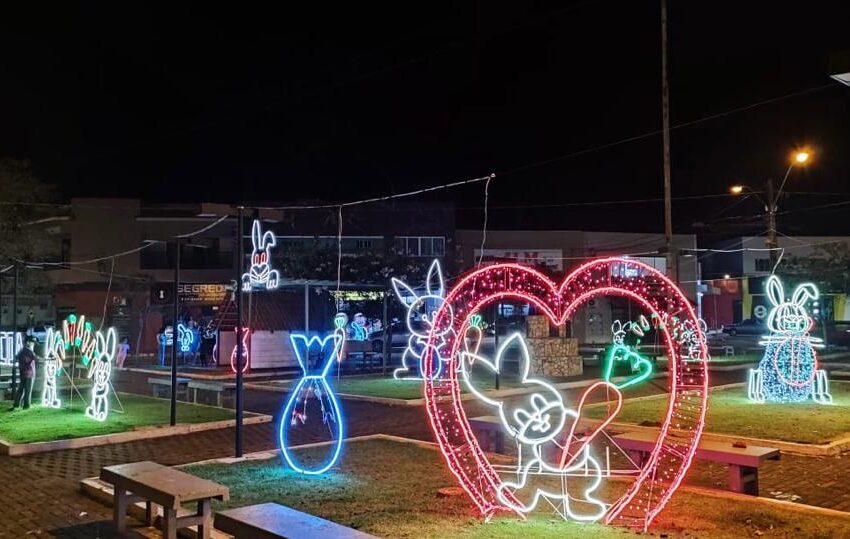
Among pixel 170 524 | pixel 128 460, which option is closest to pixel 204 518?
pixel 170 524

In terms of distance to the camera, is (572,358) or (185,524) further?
(572,358)

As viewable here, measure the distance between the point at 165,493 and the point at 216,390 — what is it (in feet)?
37.0

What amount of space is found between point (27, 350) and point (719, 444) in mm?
13099

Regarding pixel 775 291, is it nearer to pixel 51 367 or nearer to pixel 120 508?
pixel 120 508

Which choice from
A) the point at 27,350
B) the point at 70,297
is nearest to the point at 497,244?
the point at 70,297

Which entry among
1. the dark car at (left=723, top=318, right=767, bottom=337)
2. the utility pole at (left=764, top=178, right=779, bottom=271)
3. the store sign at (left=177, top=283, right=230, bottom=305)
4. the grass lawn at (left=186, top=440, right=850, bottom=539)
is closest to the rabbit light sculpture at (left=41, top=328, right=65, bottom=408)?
the grass lawn at (left=186, top=440, right=850, bottom=539)

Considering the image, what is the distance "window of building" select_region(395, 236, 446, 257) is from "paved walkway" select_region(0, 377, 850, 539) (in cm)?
2771

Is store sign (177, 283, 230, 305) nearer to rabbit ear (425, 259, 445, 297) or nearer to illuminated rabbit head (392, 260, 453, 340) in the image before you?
illuminated rabbit head (392, 260, 453, 340)

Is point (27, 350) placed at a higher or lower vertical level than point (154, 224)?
lower

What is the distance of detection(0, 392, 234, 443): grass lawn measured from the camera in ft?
41.2

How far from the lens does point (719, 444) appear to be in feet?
29.0

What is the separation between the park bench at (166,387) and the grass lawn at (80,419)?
2.40ft

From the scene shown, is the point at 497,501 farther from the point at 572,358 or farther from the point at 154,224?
the point at 154,224

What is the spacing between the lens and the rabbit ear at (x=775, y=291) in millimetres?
16266
